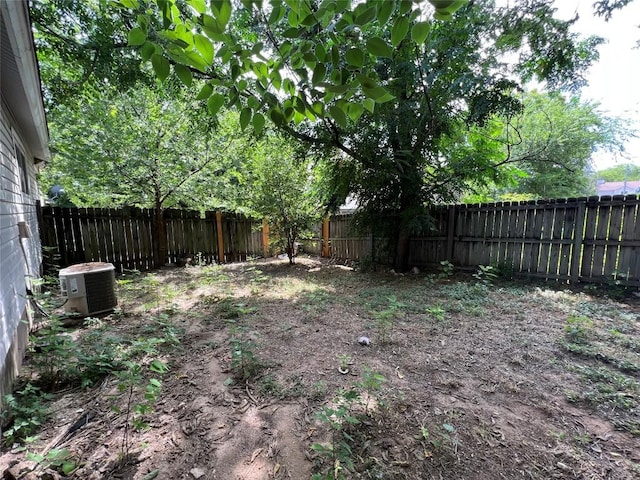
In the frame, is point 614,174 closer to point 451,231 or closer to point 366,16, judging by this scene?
point 451,231

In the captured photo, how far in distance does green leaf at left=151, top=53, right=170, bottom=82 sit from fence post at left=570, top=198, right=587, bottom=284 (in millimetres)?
5879

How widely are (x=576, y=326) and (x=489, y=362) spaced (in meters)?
1.42

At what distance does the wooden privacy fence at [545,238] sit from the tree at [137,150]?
17.8 ft

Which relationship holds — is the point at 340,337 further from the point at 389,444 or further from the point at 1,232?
the point at 1,232

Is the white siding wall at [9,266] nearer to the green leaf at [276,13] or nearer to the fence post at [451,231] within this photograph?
the green leaf at [276,13]

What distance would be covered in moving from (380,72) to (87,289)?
558 cm

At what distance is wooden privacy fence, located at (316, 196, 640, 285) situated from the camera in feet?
13.5

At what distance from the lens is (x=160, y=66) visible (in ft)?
2.68

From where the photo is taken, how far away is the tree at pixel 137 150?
6.15 metres

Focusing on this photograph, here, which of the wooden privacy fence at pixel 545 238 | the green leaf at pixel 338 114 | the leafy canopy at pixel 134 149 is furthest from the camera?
the leafy canopy at pixel 134 149

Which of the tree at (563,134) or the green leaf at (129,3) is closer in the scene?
the green leaf at (129,3)

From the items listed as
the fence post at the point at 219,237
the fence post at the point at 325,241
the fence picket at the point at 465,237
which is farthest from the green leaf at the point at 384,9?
the fence post at the point at 219,237

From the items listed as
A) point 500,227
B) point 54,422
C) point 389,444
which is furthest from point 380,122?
point 54,422

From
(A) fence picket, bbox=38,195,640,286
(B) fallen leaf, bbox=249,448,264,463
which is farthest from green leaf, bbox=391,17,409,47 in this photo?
(A) fence picket, bbox=38,195,640,286
